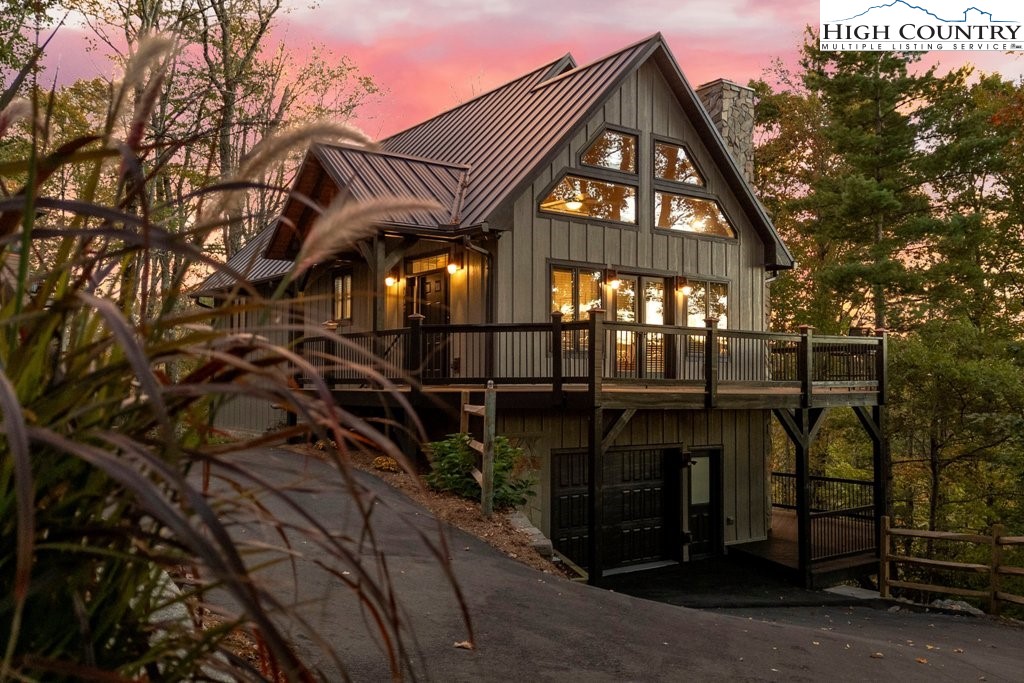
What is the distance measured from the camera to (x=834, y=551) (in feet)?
54.1

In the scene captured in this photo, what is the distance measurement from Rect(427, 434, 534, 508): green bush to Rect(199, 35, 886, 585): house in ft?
2.56

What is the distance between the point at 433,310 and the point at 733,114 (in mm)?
9010

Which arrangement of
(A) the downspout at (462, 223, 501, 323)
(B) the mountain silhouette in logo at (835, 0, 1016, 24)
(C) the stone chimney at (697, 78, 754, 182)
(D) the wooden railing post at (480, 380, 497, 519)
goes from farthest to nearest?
1. (B) the mountain silhouette in logo at (835, 0, 1016, 24)
2. (C) the stone chimney at (697, 78, 754, 182)
3. (A) the downspout at (462, 223, 501, 323)
4. (D) the wooden railing post at (480, 380, 497, 519)

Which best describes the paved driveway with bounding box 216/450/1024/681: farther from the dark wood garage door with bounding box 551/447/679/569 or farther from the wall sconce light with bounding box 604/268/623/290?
the wall sconce light with bounding box 604/268/623/290

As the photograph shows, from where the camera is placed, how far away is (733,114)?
20344 mm

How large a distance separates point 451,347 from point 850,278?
48.5 ft

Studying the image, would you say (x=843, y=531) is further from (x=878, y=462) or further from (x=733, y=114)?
(x=733, y=114)

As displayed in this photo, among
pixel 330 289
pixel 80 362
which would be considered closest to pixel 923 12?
pixel 330 289

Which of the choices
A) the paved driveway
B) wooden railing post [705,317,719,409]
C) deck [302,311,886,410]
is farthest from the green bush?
wooden railing post [705,317,719,409]

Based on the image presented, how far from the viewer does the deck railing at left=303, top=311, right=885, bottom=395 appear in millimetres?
13211

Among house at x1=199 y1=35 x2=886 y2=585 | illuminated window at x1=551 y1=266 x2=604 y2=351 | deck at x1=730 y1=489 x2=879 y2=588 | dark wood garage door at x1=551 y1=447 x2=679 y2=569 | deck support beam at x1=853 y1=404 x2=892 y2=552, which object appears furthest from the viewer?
deck support beam at x1=853 y1=404 x2=892 y2=552

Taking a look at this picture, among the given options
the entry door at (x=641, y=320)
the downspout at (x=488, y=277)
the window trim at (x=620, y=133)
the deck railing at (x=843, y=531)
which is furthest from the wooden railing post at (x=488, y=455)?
the deck railing at (x=843, y=531)

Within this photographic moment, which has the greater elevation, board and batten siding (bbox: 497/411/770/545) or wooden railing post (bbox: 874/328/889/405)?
wooden railing post (bbox: 874/328/889/405)

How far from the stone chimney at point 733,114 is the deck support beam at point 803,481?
21.5 ft
